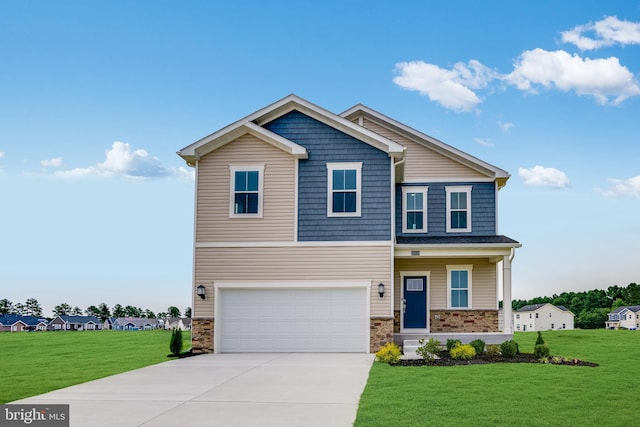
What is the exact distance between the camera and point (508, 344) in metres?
17.6

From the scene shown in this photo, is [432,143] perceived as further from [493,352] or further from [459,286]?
[493,352]

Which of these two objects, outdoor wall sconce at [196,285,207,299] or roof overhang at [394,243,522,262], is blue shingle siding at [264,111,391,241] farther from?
outdoor wall sconce at [196,285,207,299]

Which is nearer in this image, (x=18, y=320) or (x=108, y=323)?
(x=18, y=320)

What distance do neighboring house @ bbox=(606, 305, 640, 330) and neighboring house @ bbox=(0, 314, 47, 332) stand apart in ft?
171

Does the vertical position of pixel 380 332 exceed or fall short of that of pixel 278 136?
it falls short

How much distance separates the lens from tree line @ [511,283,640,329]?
72062mm

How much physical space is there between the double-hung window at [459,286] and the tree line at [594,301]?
51.5m

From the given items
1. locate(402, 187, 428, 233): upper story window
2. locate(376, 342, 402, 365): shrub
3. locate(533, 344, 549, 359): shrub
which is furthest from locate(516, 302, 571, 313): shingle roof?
locate(376, 342, 402, 365): shrub

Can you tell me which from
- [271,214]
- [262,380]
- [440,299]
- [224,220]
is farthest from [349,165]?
[262,380]

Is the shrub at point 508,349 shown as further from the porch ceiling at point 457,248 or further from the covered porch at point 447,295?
the covered porch at point 447,295

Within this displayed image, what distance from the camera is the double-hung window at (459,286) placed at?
23.8 meters

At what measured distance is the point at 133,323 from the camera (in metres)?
66.2

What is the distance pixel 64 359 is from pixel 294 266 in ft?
23.7

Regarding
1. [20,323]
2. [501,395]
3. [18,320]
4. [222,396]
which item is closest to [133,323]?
[18,320]
